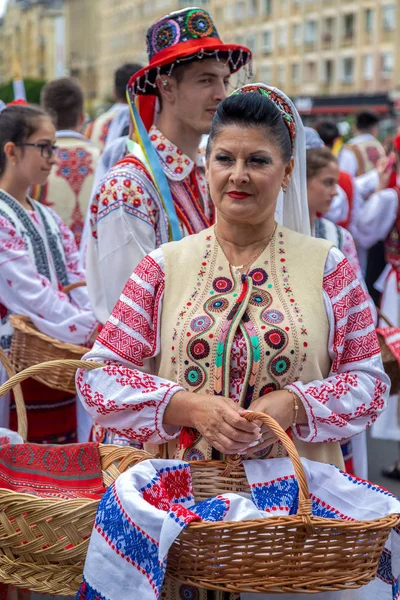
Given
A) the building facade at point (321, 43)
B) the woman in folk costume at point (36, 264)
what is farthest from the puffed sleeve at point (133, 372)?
the building facade at point (321, 43)

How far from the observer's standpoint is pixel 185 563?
1.98 meters

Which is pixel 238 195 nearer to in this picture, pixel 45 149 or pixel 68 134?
pixel 45 149

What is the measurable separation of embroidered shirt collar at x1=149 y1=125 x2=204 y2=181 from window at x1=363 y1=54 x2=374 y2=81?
42367 millimetres

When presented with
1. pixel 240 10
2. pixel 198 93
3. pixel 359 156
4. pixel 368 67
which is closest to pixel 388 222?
pixel 359 156

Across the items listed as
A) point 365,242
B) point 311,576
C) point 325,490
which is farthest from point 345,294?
point 365,242

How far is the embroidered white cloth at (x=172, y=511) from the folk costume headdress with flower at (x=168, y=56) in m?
1.06

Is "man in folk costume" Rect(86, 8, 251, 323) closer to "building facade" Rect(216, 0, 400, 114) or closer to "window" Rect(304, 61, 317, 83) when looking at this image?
"building facade" Rect(216, 0, 400, 114)

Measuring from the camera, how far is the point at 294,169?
2662mm

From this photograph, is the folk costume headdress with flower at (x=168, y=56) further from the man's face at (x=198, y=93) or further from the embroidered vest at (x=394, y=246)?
the embroidered vest at (x=394, y=246)

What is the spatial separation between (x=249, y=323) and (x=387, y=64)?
42.7 metres

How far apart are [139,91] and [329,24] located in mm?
45957

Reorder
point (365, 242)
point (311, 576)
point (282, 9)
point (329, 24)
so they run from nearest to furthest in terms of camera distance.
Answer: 1. point (311, 576)
2. point (365, 242)
3. point (329, 24)
4. point (282, 9)

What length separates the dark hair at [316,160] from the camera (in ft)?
14.8

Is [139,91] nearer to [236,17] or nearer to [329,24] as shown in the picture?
[329,24]
